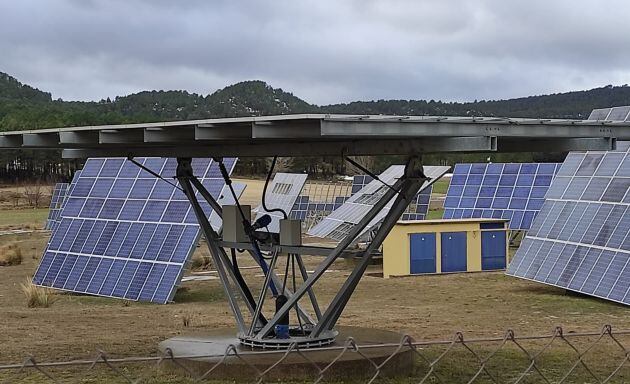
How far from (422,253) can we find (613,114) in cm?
686

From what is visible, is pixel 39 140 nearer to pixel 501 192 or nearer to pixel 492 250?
pixel 492 250

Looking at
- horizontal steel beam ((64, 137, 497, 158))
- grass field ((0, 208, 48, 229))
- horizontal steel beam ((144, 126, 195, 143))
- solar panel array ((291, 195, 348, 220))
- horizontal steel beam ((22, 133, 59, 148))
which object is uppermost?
horizontal steel beam ((144, 126, 195, 143))

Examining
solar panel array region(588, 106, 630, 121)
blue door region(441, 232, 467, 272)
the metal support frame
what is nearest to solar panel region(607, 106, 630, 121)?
solar panel array region(588, 106, 630, 121)

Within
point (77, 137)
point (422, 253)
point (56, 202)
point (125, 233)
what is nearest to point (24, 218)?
point (56, 202)

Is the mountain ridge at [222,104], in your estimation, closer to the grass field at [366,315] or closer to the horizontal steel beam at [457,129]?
→ the grass field at [366,315]

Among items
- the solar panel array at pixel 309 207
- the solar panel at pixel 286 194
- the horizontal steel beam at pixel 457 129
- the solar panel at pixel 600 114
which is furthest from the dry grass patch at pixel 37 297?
the solar panel array at pixel 309 207

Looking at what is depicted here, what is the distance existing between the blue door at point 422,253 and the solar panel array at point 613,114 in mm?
6034

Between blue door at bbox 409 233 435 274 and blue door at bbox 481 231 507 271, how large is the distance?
1792mm

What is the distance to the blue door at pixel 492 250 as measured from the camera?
2848 centimetres

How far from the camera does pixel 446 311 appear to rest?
763 inches

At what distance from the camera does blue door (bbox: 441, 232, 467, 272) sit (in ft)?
91.0

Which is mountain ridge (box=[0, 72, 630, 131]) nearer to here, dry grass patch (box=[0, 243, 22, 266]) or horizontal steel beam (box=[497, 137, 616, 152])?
dry grass patch (box=[0, 243, 22, 266])

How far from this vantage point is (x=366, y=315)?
18812mm

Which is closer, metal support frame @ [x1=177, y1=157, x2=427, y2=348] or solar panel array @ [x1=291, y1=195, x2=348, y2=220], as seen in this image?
metal support frame @ [x1=177, y1=157, x2=427, y2=348]
